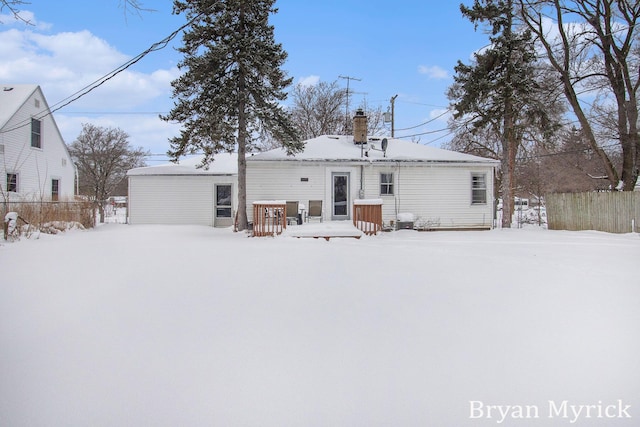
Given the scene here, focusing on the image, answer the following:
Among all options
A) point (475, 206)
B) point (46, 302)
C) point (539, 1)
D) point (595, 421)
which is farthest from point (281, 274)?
point (539, 1)

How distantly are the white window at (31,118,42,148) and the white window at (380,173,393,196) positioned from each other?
54.7 feet

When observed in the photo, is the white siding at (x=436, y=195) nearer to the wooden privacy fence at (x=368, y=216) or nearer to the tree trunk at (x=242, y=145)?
the wooden privacy fence at (x=368, y=216)

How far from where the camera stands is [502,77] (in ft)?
50.7

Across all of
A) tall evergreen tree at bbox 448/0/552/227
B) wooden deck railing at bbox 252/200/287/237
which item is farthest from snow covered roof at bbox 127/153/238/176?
tall evergreen tree at bbox 448/0/552/227

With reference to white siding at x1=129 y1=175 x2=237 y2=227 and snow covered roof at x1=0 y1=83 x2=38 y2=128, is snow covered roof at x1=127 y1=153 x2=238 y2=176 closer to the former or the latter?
white siding at x1=129 y1=175 x2=237 y2=227

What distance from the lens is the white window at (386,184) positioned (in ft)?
48.2

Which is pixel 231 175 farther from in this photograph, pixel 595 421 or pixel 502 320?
pixel 595 421

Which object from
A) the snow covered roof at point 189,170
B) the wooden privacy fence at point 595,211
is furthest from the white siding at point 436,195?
the snow covered roof at point 189,170

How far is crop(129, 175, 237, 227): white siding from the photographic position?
1703 centimetres

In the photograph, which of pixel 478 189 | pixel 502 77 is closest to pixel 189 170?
pixel 478 189

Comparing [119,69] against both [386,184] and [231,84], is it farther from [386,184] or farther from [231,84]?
[386,184]

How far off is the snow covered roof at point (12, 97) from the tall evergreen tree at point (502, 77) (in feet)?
63.6

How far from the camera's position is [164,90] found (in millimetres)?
12750

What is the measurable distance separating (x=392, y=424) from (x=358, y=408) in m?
0.24
